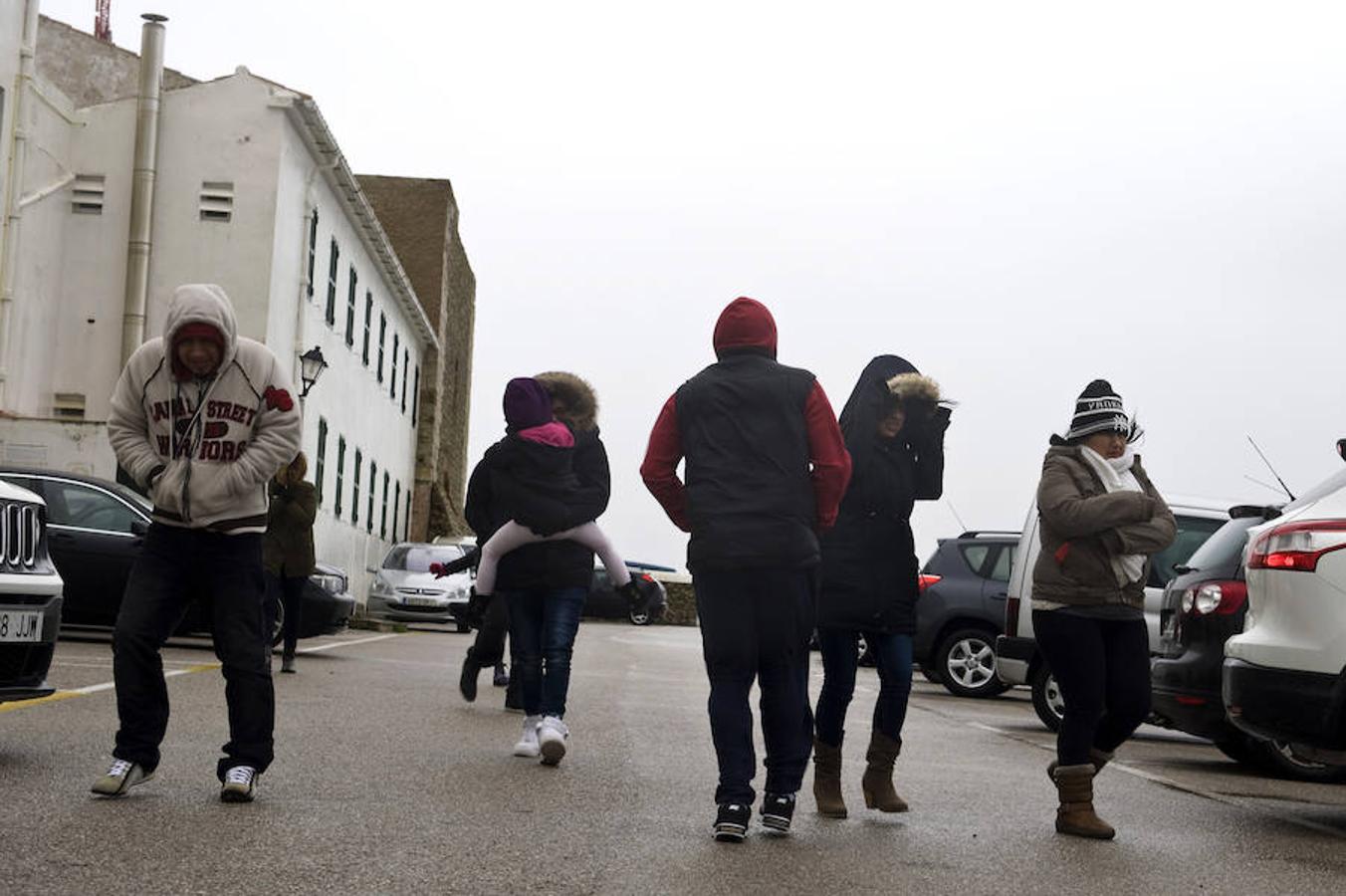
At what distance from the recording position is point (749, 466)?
7.06m

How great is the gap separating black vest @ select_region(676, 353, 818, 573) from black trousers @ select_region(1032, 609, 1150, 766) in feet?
4.05

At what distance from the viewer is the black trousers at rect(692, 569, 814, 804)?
6984 mm

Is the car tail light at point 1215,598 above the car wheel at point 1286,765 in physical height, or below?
above

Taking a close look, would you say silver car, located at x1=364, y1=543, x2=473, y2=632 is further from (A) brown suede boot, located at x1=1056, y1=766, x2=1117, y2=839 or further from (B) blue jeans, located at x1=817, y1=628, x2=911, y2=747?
(A) brown suede boot, located at x1=1056, y1=766, x2=1117, y2=839

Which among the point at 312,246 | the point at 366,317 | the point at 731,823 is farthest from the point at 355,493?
the point at 731,823

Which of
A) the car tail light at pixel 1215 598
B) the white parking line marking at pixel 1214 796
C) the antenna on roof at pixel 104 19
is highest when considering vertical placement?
the antenna on roof at pixel 104 19

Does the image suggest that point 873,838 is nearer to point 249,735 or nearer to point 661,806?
point 661,806

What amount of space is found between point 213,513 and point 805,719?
2187mm

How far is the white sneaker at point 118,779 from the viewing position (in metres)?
6.96

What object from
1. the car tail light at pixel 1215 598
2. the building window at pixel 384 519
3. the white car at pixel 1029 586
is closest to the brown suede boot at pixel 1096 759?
the car tail light at pixel 1215 598

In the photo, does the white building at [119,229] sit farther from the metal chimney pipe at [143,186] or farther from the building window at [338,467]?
the building window at [338,467]

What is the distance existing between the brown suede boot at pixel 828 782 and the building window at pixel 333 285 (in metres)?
30.5

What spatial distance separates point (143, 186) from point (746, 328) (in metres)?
26.5

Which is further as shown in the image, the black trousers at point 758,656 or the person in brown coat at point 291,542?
the person in brown coat at point 291,542
